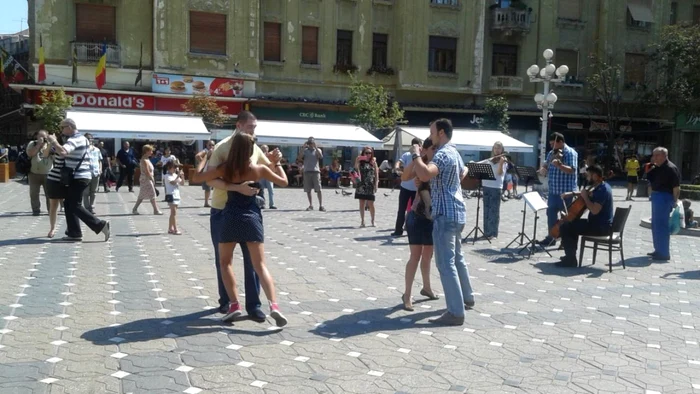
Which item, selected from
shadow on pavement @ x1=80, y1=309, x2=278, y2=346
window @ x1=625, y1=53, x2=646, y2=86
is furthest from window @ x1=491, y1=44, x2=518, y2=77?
shadow on pavement @ x1=80, y1=309, x2=278, y2=346

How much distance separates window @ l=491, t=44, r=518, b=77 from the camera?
36.8 metres

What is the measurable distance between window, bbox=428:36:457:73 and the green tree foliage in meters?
11.4

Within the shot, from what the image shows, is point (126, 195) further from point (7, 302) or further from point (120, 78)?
point (7, 302)

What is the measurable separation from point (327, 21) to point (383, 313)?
2803 centimetres

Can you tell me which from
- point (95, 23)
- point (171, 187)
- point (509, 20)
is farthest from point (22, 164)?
point (509, 20)

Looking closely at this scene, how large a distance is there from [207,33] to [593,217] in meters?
24.5

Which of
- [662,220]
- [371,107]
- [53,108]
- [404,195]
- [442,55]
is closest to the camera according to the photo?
[662,220]

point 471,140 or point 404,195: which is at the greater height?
point 471,140

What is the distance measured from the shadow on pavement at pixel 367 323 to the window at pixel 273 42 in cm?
2695

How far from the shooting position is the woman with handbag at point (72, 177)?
33.6ft

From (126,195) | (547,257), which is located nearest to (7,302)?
(547,257)

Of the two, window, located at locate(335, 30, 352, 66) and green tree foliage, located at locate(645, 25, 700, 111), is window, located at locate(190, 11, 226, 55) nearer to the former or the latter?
window, located at locate(335, 30, 352, 66)

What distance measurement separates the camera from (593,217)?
9.54 meters

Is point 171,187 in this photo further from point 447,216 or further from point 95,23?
point 95,23
